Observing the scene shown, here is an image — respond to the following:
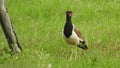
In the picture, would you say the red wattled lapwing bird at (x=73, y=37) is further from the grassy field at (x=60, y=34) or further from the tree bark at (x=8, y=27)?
the tree bark at (x=8, y=27)

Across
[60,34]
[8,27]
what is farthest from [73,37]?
[8,27]

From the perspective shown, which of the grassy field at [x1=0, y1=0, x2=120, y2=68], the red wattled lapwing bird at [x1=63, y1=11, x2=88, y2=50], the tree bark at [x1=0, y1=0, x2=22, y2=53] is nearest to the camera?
the grassy field at [x1=0, y1=0, x2=120, y2=68]

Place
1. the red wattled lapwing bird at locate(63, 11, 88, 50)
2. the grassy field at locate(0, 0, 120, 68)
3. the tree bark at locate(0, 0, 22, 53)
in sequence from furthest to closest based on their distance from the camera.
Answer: the red wattled lapwing bird at locate(63, 11, 88, 50) → the tree bark at locate(0, 0, 22, 53) → the grassy field at locate(0, 0, 120, 68)

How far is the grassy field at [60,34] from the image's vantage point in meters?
8.41

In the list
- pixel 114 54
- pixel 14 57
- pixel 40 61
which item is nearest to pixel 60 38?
pixel 114 54

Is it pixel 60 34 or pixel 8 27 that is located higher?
pixel 8 27

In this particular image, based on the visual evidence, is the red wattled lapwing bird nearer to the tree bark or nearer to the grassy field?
the grassy field

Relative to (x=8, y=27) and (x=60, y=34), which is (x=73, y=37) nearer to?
(x=60, y=34)

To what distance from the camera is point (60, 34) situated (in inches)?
447

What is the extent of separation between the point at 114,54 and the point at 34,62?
2184 millimetres

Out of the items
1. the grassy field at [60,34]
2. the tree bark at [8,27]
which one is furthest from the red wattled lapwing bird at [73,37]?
the tree bark at [8,27]

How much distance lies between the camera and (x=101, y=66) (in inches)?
329

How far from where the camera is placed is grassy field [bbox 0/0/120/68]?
8.41 meters

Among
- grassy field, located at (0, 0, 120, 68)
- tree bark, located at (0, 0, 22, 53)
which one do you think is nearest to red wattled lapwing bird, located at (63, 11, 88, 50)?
grassy field, located at (0, 0, 120, 68)
